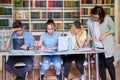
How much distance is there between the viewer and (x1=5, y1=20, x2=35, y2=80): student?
4.04m

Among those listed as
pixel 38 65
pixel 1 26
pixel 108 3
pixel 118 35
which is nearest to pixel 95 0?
pixel 108 3

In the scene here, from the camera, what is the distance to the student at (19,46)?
4.04 m

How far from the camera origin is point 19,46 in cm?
423

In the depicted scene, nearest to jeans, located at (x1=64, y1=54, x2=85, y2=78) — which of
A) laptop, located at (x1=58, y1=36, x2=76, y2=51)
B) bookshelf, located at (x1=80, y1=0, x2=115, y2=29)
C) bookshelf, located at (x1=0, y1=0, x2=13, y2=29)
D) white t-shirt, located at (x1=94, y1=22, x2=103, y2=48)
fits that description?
white t-shirt, located at (x1=94, y1=22, x2=103, y2=48)

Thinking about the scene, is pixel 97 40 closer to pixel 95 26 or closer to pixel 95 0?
pixel 95 26

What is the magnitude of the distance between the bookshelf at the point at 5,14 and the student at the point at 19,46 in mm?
2354

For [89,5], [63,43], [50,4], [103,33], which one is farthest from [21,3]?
[63,43]

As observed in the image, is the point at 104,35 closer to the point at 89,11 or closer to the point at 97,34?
the point at 97,34

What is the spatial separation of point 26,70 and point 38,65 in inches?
12.8

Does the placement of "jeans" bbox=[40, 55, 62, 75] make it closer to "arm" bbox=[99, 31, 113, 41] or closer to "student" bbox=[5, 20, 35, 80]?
"student" bbox=[5, 20, 35, 80]

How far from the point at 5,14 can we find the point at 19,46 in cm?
257

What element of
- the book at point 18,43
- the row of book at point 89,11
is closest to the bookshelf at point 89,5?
the row of book at point 89,11

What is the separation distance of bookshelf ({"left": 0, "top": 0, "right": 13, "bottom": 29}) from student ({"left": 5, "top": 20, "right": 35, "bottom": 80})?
2.35 meters

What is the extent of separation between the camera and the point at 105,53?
4238 millimetres
